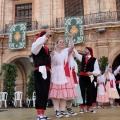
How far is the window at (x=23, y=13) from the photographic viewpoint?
1755 centimetres

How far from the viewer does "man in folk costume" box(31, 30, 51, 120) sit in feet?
14.2

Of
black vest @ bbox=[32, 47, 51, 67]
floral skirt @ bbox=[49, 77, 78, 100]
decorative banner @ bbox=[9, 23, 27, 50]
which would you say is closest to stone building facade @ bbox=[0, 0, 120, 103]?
decorative banner @ bbox=[9, 23, 27, 50]

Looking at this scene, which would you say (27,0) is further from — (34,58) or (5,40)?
(34,58)

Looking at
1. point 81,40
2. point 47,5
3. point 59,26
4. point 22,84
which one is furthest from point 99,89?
point 22,84

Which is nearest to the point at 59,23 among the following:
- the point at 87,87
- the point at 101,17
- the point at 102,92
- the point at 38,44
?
the point at 101,17

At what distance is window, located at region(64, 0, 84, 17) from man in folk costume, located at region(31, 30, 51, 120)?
11990mm

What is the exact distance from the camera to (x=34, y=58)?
4531 mm

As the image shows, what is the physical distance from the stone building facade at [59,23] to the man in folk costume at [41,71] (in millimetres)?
10405

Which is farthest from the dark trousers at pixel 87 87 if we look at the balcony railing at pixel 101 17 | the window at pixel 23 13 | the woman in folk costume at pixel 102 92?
the window at pixel 23 13

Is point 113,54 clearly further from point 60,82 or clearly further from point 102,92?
point 60,82

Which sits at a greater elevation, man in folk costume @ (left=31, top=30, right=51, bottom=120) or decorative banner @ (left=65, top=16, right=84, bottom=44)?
decorative banner @ (left=65, top=16, right=84, bottom=44)

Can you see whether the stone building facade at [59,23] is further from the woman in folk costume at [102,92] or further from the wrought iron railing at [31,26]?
the woman in folk costume at [102,92]

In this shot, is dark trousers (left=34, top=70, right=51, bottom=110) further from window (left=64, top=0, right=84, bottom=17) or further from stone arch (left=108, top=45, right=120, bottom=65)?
window (left=64, top=0, right=84, bottom=17)

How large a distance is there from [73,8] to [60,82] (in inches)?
481
